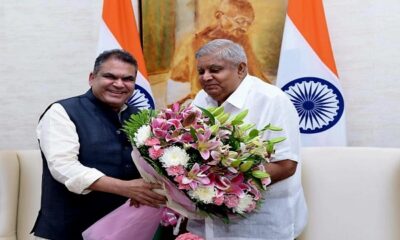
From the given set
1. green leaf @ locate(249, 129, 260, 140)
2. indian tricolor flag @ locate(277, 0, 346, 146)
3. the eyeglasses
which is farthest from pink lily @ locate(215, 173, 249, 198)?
the eyeglasses

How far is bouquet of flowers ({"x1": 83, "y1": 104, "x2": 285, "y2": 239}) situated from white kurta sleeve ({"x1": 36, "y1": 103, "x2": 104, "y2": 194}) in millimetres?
397

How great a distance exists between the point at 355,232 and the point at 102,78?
1410 millimetres

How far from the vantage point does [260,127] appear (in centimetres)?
164

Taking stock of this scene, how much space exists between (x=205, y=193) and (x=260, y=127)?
39 cm

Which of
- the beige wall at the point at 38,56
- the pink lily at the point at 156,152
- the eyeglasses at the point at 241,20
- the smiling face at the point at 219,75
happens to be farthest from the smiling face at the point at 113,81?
the beige wall at the point at 38,56

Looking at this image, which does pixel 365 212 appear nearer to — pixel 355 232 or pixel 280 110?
pixel 355 232

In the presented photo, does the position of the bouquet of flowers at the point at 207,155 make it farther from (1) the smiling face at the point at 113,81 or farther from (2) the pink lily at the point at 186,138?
(1) the smiling face at the point at 113,81

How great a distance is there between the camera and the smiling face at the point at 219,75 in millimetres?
1729

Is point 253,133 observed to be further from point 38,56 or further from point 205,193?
point 38,56

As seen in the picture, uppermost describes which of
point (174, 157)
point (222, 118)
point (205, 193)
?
point (222, 118)

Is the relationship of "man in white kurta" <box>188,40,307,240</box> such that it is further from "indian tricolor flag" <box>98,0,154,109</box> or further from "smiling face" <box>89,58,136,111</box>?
"indian tricolor flag" <box>98,0,154,109</box>

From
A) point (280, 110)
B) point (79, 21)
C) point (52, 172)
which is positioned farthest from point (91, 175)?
point (79, 21)

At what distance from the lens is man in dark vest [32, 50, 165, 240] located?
5.86 feet

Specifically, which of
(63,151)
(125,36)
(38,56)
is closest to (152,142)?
(63,151)
